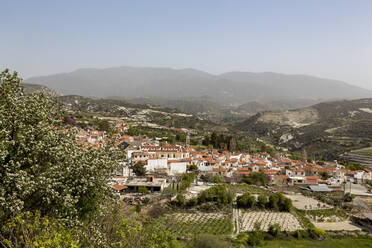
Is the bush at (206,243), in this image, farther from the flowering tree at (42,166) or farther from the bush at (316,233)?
the flowering tree at (42,166)

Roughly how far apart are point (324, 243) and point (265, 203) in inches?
364

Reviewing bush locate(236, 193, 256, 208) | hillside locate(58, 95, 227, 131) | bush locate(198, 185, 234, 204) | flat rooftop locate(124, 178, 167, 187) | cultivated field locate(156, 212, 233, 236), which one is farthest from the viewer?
hillside locate(58, 95, 227, 131)

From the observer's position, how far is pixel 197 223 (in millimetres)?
30734

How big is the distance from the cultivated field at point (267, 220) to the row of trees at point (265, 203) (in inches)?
43.1

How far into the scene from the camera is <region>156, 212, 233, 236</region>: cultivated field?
93.6 ft

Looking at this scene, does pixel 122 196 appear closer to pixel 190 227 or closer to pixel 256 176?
pixel 190 227

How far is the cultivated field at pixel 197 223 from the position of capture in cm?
2854

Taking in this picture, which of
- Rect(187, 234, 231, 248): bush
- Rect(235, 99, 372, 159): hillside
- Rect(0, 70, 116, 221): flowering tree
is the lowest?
Rect(235, 99, 372, 159): hillside

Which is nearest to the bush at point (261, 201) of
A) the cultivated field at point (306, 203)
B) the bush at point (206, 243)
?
the cultivated field at point (306, 203)

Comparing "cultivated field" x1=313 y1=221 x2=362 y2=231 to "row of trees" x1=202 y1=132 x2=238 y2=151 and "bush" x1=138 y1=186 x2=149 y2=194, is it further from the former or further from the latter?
"row of trees" x1=202 y1=132 x2=238 y2=151

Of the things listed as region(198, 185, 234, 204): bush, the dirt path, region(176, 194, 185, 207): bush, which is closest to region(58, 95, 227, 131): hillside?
region(198, 185, 234, 204): bush

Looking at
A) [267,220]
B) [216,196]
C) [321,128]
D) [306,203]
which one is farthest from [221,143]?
[321,128]

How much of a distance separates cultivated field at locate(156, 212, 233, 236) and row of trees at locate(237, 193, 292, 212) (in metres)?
3.55

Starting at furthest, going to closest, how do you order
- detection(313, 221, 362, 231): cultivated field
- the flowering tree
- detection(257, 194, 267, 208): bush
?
detection(257, 194, 267, 208): bush → detection(313, 221, 362, 231): cultivated field → the flowering tree
